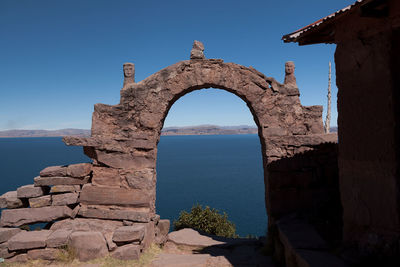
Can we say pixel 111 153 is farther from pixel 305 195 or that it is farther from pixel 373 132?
pixel 373 132

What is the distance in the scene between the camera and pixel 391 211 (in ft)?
10.4

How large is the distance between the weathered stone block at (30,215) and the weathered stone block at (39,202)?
0.24 ft

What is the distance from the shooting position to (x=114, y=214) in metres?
5.62

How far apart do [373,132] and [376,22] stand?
1.24 metres

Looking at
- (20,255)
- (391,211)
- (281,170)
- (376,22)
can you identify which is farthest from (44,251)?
(376,22)

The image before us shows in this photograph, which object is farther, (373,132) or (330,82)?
(330,82)

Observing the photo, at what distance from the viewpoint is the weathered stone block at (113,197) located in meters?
5.68

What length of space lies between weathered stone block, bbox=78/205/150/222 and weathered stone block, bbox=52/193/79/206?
27 cm

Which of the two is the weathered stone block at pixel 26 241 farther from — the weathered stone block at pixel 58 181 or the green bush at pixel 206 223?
the green bush at pixel 206 223

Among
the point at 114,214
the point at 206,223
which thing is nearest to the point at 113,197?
the point at 114,214

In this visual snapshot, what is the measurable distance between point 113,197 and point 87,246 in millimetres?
969

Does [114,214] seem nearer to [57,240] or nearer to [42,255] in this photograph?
[57,240]

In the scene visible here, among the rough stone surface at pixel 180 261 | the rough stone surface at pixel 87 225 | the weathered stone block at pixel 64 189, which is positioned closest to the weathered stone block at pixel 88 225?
the rough stone surface at pixel 87 225

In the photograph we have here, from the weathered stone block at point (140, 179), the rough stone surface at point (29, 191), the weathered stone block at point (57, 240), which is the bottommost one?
the weathered stone block at point (57, 240)
